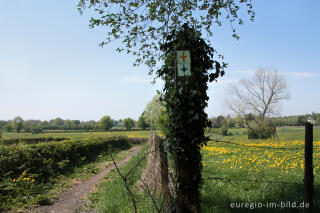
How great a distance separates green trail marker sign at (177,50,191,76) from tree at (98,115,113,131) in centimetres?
7320

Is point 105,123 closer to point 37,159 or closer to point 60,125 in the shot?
point 60,125

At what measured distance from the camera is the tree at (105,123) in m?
74.6

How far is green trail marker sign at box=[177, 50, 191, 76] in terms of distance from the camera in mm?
3216

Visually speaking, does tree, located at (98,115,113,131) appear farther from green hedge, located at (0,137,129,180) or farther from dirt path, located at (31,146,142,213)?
dirt path, located at (31,146,142,213)

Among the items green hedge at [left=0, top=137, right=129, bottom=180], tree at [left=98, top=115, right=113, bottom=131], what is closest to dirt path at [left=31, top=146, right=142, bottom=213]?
green hedge at [left=0, top=137, right=129, bottom=180]

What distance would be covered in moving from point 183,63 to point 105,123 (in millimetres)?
75306

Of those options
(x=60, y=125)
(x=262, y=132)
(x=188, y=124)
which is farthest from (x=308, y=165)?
(x=60, y=125)

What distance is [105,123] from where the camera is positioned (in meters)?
75.8

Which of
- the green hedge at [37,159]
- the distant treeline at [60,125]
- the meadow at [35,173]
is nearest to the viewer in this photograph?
the meadow at [35,173]

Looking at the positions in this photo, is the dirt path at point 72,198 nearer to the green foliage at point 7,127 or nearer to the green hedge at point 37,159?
the green hedge at point 37,159

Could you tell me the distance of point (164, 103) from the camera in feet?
12.5

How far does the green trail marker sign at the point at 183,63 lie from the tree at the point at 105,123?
73.2m

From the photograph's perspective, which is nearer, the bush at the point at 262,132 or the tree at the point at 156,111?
the tree at the point at 156,111

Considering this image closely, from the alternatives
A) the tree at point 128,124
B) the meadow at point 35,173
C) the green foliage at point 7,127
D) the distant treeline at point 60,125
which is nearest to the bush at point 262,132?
the meadow at point 35,173
